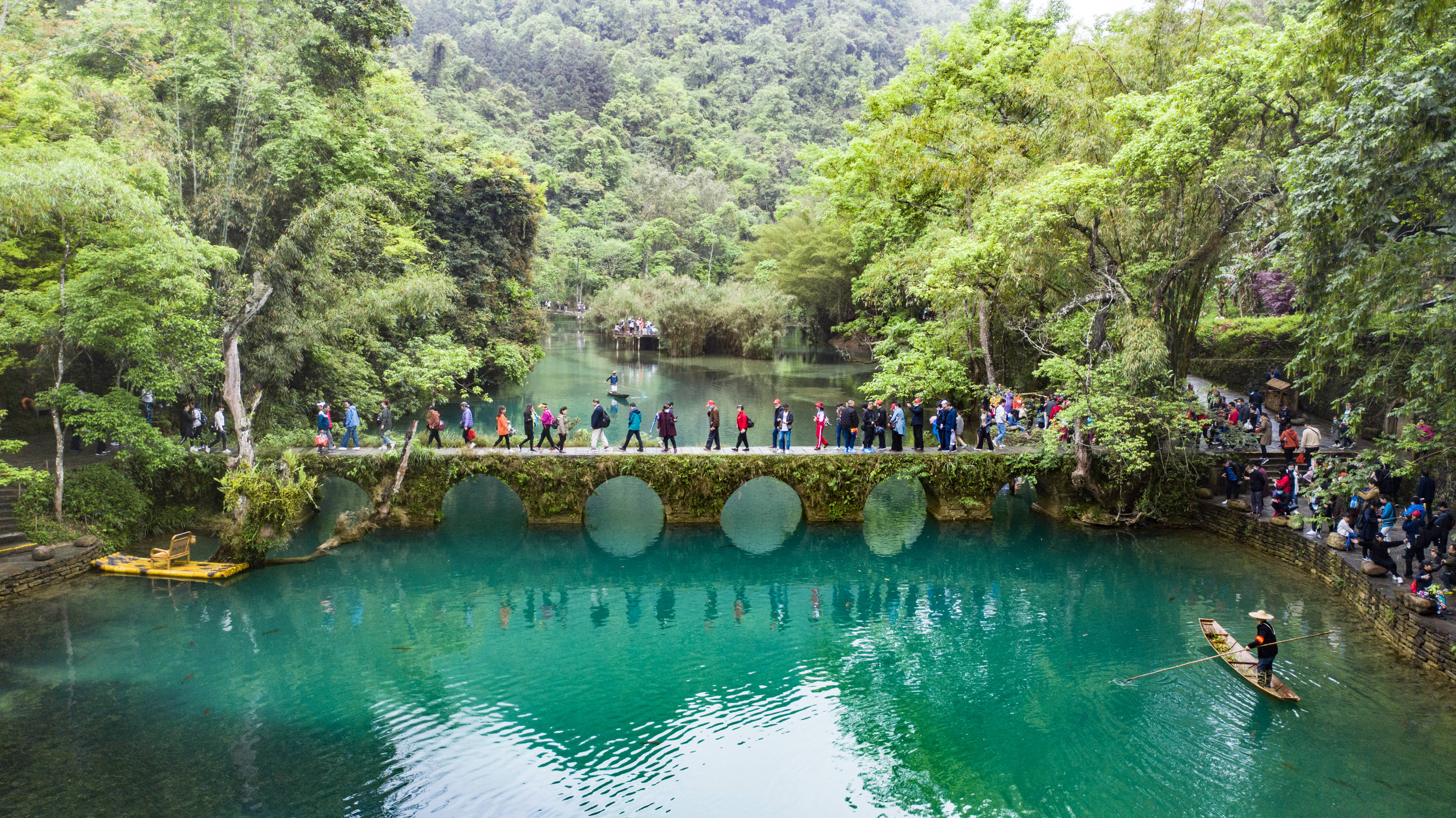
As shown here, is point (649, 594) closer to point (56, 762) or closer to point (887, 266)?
point (56, 762)

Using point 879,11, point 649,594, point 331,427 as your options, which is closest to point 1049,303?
point 649,594

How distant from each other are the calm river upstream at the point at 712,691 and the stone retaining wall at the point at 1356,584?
41 centimetres

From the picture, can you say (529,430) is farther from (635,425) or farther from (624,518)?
(624,518)

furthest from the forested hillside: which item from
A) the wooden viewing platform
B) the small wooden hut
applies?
the small wooden hut

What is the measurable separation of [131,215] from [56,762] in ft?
35.7

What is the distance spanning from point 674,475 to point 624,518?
329 centimetres

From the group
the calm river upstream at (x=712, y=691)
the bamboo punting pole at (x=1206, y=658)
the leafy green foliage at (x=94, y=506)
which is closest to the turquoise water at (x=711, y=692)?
the calm river upstream at (x=712, y=691)

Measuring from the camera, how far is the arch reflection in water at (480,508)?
869 inches

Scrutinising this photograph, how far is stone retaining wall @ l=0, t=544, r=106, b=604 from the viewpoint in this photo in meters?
15.7

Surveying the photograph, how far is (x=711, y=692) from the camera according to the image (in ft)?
44.3

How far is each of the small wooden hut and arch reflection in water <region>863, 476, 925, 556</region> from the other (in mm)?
Result: 11249

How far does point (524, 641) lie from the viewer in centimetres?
1552

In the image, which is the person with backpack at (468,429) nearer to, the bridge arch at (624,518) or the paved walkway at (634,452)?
the paved walkway at (634,452)

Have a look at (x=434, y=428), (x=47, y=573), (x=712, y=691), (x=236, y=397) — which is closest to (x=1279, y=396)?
(x=712, y=691)
